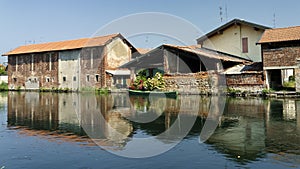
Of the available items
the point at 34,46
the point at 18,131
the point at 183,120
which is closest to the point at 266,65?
the point at 183,120

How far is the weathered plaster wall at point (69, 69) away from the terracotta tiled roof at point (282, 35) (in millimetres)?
24450

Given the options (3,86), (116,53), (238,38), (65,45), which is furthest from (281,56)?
(3,86)

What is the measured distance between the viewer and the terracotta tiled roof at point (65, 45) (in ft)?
128

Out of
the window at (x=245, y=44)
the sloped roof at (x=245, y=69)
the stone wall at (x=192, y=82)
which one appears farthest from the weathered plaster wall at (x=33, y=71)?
the sloped roof at (x=245, y=69)

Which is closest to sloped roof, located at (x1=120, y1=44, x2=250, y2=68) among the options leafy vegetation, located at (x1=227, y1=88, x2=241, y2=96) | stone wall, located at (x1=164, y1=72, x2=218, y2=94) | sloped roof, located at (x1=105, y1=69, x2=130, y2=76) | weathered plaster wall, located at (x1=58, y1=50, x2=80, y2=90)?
stone wall, located at (x1=164, y1=72, x2=218, y2=94)

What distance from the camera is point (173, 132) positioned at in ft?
32.7

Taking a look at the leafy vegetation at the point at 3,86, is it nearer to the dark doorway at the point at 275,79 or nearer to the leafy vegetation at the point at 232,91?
the leafy vegetation at the point at 232,91

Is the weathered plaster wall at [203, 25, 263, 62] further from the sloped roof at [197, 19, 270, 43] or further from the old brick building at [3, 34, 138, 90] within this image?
the old brick building at [3, 34, 138, 90]

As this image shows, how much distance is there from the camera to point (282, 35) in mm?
24297

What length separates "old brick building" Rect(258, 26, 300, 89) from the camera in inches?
914

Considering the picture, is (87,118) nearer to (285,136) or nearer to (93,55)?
(285,136)

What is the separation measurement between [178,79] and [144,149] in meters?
21.2

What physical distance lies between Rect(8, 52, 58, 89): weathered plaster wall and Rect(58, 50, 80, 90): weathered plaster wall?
0.97 m

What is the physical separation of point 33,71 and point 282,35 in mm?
34656
